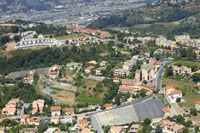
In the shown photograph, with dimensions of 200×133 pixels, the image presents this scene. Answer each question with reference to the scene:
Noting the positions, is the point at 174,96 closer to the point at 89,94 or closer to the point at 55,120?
the point at 89,94

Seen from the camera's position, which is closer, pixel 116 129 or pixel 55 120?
pixel 116 129

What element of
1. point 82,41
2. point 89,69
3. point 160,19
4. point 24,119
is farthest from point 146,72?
point 160,19

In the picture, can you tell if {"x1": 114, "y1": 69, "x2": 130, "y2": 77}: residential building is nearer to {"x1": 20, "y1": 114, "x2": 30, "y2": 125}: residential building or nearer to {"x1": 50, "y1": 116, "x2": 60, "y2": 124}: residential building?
{"x1": 50, "y1": 116, "x2": 60, "y2": 124}: residential building

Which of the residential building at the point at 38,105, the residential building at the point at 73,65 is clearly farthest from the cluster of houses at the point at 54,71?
the residential building at the point at 38,105

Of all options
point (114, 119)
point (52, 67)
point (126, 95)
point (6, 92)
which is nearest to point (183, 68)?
point (126, 95)

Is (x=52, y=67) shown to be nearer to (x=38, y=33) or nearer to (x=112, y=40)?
(x=112, y=40)

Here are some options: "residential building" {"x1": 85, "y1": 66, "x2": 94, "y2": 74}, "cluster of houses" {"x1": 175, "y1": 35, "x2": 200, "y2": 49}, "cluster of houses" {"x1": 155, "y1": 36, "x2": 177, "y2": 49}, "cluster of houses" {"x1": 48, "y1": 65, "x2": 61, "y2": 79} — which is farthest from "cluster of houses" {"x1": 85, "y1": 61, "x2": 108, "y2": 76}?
"cluster of houses" {"x1": 175, "y1": 35, "x2": 200, "y2": 49}

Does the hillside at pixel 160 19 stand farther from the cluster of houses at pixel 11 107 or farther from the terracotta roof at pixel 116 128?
the terracotta roof at pixel 116 128
